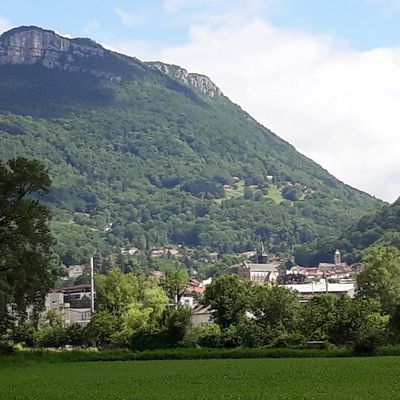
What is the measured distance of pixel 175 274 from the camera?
103375 mm

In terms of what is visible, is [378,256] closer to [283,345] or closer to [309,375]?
[283,345]

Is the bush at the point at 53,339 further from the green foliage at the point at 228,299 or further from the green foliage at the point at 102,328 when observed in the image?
the green foliage at the point at 228,299

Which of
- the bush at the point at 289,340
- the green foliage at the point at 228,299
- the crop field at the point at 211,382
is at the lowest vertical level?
the crop field at the point at 211,382

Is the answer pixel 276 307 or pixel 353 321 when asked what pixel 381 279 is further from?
pixel 353 321

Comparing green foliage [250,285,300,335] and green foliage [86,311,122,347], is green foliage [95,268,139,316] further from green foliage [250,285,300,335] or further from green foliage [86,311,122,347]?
green foliage [250,285,300,335]

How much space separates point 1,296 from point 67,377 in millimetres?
6686

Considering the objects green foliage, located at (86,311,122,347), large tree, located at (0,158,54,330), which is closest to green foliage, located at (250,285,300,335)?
green foliage, located at (86,311,122,347)

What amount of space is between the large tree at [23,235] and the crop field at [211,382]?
4720 mm

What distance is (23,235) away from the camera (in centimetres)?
4978

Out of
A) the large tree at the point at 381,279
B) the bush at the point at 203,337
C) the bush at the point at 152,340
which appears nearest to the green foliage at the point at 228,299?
the bush at the point at 203,337

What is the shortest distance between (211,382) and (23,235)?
59.5 ft

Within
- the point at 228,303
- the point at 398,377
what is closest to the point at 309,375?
the point at 398,377

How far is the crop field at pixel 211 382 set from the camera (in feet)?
97.6

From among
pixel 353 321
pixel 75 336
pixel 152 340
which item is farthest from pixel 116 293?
pixel 353 321
